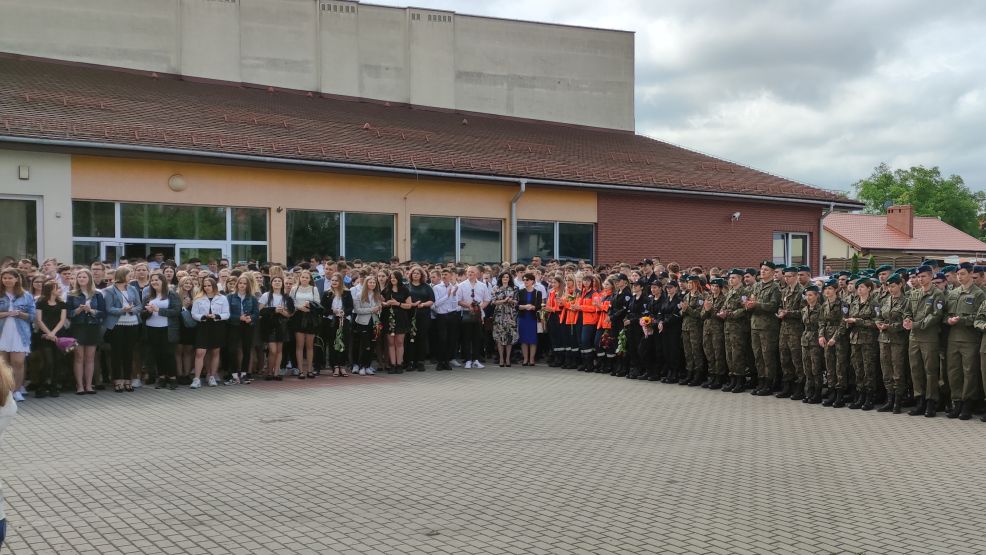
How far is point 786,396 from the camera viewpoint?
1365 centimetres

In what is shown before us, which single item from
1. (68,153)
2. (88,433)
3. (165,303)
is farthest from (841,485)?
(68,153)

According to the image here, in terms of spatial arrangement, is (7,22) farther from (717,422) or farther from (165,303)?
(717,422)

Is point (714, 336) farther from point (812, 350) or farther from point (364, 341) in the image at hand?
point (364, 341)

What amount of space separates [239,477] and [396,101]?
24.1 metres

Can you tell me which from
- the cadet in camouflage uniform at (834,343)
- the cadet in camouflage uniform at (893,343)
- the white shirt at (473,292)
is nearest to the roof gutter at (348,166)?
the white shirt at (473,292)

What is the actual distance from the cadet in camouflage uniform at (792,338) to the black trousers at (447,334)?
19.9 ft

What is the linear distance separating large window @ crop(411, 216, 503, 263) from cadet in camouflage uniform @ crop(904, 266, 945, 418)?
1331 cm

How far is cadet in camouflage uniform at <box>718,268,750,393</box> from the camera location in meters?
14.2

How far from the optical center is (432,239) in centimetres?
2350

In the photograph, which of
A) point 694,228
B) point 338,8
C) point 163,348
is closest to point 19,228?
point 163,348

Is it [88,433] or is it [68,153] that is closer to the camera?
[88,433]

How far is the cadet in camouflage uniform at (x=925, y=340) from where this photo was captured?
1180 centimetres

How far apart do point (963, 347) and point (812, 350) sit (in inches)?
78.2

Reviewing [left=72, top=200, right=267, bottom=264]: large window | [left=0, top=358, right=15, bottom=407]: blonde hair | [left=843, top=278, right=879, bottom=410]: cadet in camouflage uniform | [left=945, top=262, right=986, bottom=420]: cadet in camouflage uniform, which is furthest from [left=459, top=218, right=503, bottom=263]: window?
[left=0, top=358, right=15, bottom=407]: blonde hair
